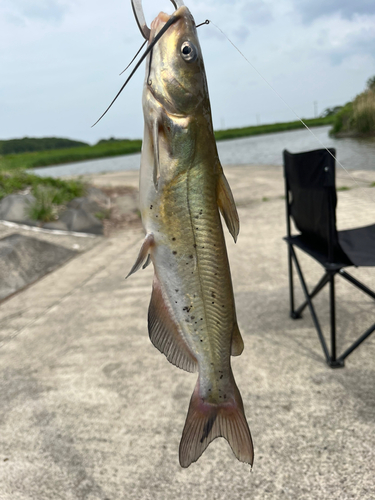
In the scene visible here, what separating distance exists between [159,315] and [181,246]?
24cm

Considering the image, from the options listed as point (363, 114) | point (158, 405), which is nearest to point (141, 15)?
point (158, 405)

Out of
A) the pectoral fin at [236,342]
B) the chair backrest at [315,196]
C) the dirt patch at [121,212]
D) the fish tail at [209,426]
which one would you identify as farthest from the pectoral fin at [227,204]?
the dirt patch at [121,212]

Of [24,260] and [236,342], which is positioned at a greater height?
[236,342]

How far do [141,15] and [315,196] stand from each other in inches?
83.1

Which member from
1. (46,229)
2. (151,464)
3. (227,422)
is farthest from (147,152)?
(46,229)

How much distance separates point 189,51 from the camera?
1.08 m

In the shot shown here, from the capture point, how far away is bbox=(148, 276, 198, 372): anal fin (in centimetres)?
127

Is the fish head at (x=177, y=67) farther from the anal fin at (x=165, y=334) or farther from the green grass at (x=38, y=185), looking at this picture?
the green grass at (x=38, y=185)

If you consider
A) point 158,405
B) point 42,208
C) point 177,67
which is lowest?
point 158,405

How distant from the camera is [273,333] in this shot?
3.41m

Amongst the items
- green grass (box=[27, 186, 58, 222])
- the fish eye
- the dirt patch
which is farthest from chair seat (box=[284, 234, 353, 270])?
green grass (box=[27, 186, 58, 222])

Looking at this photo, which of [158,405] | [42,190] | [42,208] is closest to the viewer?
[158,405]

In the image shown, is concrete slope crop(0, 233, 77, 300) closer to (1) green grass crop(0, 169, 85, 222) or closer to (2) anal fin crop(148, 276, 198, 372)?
(1) green grass crop(0, 169, 85, 222)

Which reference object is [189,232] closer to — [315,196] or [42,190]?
[315,196]
